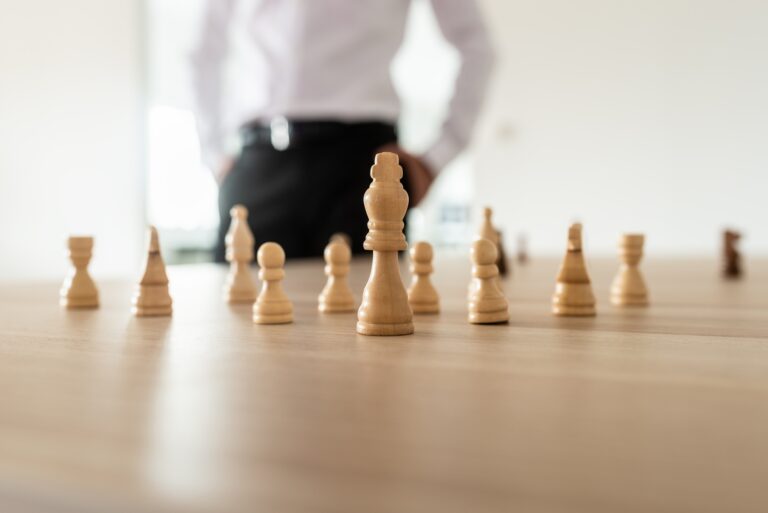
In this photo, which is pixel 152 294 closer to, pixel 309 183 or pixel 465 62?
pixel 309 183

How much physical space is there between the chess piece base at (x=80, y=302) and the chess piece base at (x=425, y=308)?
0.47 m

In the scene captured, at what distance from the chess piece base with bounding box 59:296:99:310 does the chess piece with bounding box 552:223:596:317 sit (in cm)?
64

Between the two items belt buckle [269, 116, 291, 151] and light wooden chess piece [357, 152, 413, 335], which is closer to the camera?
light wooden chess piece [357, 152, 413, 335]

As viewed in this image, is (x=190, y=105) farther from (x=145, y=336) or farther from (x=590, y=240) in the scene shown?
(x=590, y=240)

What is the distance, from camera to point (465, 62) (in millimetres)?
2393

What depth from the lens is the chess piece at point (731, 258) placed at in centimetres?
161

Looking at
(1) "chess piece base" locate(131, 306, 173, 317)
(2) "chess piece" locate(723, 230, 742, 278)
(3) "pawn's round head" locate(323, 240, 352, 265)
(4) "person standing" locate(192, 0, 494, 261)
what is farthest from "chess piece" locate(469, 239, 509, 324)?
(4) "person standing" locate(192, 0, 494, 261)

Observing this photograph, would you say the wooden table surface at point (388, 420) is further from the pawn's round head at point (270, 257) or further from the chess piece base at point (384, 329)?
the pawn's round head at point (270, 257)

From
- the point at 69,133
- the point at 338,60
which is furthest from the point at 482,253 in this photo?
the point at 69,133

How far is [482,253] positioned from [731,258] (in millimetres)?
1070

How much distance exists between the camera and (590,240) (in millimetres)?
6020

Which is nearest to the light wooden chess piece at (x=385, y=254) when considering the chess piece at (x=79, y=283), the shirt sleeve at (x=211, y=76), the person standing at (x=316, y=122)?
the chess piece at (x=79, y=283)

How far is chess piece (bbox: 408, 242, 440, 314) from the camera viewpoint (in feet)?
2.92

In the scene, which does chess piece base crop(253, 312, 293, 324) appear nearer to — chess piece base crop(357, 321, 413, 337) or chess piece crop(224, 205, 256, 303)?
chess piece base crop(357, 321, 413, 337)
